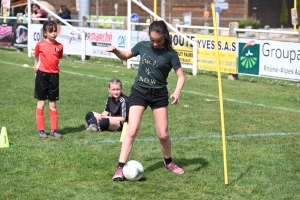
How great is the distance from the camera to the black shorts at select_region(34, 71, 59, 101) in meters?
9.91

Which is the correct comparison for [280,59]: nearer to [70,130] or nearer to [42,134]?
[70,130]

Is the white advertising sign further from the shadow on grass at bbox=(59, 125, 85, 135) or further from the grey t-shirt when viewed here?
the grey t-shirt

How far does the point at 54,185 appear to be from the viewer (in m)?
7.19

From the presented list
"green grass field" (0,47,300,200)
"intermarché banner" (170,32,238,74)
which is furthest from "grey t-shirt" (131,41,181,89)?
"intermarché banner" (170,32,238,74)

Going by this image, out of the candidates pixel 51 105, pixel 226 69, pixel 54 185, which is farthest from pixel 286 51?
pixel 54 185

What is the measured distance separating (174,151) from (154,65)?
1.88 metres

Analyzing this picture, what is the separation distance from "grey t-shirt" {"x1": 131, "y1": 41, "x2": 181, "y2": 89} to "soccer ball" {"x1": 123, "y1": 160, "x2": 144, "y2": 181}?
2.84 feet

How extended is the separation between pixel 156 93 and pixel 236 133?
3.23 metres

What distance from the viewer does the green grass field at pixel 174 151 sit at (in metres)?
7.06

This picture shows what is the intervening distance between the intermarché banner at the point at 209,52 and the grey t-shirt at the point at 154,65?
11.1 m

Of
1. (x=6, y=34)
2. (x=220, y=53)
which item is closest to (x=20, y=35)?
(x=6, y=34)

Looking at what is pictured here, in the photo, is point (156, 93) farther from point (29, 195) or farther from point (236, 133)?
point (236, 133)

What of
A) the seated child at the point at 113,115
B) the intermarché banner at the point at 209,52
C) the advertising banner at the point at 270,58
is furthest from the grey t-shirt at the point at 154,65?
the intermarché banner at the point at 209,52

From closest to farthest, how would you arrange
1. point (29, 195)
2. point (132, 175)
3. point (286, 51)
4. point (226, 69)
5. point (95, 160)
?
point (29, 195) → point (132, 175) → point (95, 160) → point (286, 51) → point (226, 69)
